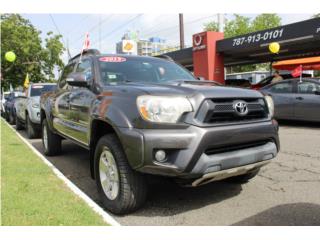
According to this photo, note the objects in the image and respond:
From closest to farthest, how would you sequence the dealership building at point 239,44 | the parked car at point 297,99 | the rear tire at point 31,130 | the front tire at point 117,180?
1. the front tire at point 117,180
2. the rear tire at point 31,130
3. the parked car at point 297,99
4. the dealership building at point 239,44

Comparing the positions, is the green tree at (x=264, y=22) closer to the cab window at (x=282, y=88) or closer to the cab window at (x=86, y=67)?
the cab window at (x=282, y=88)

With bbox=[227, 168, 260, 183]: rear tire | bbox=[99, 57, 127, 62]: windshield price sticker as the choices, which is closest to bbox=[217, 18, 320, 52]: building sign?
bbox=[227, 168, 260, 183]: rear tire

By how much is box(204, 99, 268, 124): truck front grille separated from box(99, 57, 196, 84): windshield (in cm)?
125

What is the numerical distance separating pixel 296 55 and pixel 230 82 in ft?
20.6

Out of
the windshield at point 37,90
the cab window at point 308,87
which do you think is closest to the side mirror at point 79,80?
the windshield at point 37,90

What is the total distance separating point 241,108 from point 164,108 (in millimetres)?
845

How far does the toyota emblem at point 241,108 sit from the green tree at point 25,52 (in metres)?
29.5

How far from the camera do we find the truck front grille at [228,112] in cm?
336

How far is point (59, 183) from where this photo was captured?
468 cm

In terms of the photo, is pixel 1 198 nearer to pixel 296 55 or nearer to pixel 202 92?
pixel 202 92

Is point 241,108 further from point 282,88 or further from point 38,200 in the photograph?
point 282,88

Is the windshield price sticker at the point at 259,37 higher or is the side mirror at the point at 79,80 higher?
the windshield price sticker at the point at 259,37

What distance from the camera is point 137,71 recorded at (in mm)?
4730

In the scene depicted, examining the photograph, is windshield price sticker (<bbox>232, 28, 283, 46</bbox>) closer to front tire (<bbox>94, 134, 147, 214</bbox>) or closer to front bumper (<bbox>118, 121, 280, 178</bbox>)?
front bumper (<bbox>118, 121, 280, 178</bbox>)
